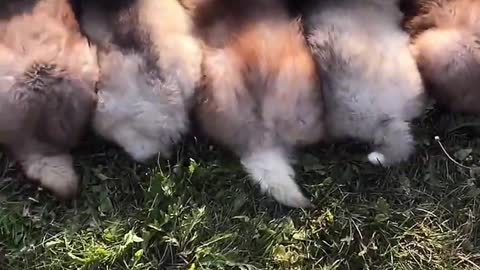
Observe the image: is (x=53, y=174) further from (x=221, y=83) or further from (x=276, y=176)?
(x=276, y=176)

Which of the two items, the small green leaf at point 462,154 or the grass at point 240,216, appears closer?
the grass at point 240,216

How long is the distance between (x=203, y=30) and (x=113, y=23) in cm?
35

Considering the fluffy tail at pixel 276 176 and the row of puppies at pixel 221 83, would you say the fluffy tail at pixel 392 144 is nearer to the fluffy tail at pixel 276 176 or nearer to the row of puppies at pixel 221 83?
the row of puppies at pixel 221 83

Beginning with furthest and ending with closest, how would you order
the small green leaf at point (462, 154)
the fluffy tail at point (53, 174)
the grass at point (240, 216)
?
the small green leaf at point (462, 154)
the fluffy tail at point (53, 174)
the grass at point (240, 216)

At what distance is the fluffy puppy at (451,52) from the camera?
318cm

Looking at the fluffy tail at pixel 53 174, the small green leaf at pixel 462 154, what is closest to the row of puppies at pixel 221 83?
the fluffy tail at pixel 53 174

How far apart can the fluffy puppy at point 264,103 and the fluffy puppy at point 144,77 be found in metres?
0.08

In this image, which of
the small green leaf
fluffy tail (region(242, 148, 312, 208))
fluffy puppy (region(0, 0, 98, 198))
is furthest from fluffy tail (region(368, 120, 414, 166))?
fluffy puppy (region(0, 0, 98, 198))

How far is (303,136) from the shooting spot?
317 cm

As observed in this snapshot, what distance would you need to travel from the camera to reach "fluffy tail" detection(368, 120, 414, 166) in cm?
315

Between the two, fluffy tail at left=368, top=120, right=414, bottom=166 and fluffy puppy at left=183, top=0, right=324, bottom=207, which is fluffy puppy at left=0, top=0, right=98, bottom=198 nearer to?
fluffy puppy at left=183, top=0, right=324, bottom=207

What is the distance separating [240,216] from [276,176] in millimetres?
204

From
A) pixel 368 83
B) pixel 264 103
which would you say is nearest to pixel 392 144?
pixel 368 83

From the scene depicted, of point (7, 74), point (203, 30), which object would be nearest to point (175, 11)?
point (203, 30)
